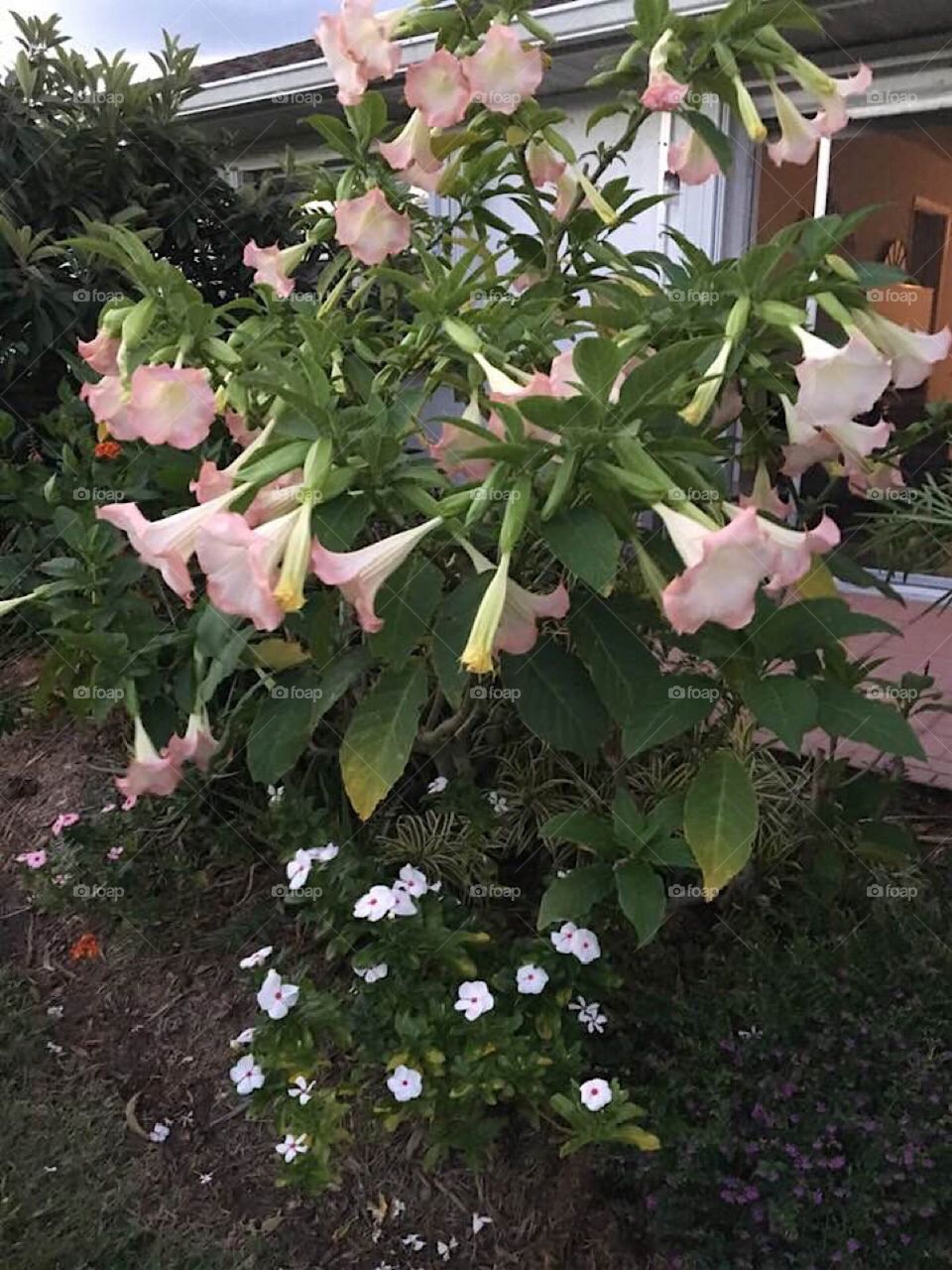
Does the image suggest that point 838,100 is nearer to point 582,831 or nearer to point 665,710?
point 665,710

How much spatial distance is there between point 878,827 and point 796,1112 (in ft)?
2.16

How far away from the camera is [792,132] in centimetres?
179

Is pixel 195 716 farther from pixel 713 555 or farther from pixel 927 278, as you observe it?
pixel 927 278

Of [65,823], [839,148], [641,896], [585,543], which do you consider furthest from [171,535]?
[839,148]

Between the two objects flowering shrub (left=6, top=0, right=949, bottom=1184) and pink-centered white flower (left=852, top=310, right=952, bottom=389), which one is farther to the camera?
pink-centered white flower (left=852, top=310, right=952, bottom=389)

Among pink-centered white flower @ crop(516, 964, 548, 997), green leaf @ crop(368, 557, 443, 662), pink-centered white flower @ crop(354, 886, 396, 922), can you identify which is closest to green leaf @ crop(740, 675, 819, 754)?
green leaf @ crop(368, 557, 443, 662)

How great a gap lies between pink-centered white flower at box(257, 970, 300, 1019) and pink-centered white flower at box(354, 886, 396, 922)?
0.17 metres

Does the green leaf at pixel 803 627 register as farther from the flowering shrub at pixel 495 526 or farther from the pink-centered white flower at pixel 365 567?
the pink-centered white flower at pixel 365 567

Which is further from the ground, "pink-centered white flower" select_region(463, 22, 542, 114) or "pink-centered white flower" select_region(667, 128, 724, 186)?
"pink-centered white flower" select_region(463, 22, 542, 114)

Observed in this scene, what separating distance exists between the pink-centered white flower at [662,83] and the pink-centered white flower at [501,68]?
18 centimetres

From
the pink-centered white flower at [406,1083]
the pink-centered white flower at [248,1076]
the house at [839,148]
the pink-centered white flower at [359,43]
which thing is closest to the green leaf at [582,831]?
the pink-centered white flower at [406,1083]

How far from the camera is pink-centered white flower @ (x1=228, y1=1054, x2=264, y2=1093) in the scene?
178 centimetres

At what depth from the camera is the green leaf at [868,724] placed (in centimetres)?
148

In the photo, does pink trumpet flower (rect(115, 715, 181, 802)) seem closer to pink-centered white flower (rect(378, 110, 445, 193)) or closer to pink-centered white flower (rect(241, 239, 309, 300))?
pink-centered white flower (rect(241, 239, 309, 300))
